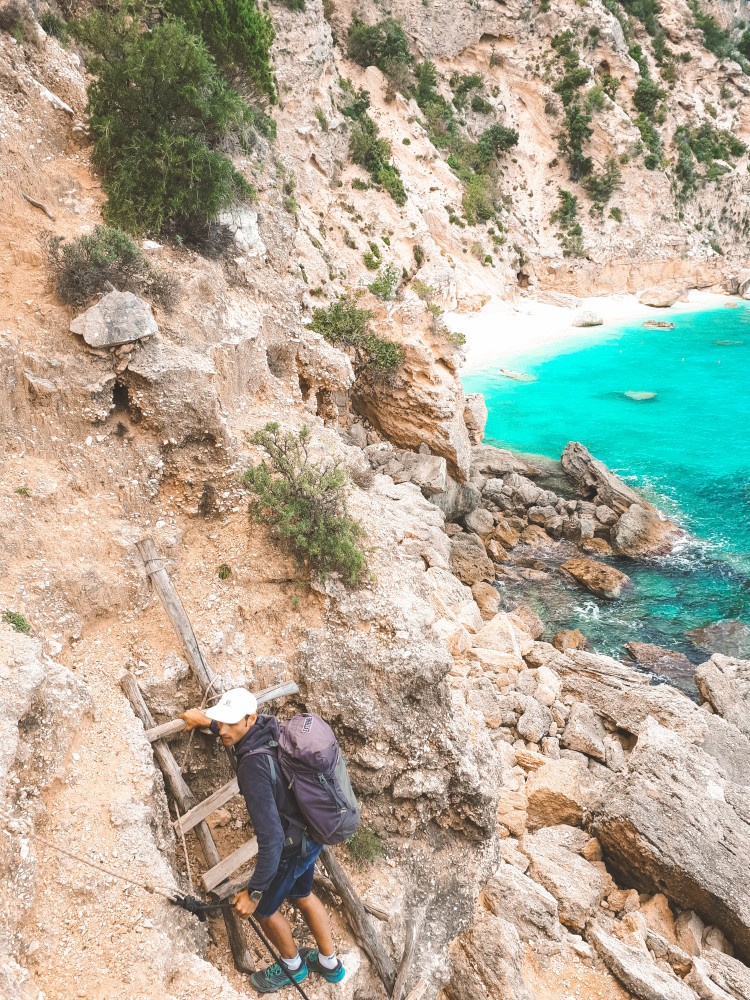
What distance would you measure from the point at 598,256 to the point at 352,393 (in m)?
42.0

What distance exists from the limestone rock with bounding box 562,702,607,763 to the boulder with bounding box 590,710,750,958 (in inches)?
66.9

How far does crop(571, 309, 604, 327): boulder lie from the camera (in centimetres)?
4716

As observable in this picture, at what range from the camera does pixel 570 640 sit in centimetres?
1605

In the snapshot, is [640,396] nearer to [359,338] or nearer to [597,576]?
[597,576]

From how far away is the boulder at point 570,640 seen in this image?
15930 mm

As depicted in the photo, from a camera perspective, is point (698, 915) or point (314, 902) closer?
point (314, 902)

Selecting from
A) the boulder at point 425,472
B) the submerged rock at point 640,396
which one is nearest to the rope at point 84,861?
the boulder at point 425,472

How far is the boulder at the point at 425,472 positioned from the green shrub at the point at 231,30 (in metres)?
10.4

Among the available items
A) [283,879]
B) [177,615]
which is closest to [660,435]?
[177,615]

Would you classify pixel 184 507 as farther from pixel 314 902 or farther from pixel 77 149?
pixel 77 149

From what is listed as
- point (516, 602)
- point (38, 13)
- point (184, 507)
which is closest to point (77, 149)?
point (38, 13)

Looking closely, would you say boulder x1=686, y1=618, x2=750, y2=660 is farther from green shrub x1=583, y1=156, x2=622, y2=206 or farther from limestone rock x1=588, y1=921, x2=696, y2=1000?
green shrub x1=583, y1=156, x2=622, y2=206

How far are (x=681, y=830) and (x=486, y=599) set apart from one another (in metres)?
8.56

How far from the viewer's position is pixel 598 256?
172ft
